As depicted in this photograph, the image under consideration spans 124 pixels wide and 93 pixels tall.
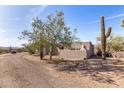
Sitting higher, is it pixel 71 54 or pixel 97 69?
pixel 71 54

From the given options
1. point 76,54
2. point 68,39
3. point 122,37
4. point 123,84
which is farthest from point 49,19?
point 122,37

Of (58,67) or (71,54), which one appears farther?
(71,54)

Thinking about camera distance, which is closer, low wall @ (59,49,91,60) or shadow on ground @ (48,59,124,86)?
shadow on ground @ (48,59,124,86)

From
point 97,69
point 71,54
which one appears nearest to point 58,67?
point 97,69

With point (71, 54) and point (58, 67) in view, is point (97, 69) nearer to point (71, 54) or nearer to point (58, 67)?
point (58, 67)

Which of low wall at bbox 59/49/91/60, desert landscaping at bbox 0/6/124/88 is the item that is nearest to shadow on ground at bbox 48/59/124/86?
desert landscaping at bbox 0/6/124/88

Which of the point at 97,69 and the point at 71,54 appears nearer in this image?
the point at 97,69

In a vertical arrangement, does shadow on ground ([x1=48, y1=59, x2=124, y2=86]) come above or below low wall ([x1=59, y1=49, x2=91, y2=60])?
below

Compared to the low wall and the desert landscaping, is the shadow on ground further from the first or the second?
the low wall

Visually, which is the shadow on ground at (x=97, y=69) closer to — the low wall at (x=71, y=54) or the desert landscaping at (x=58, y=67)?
the desert landscaping at (x=58, y=67)

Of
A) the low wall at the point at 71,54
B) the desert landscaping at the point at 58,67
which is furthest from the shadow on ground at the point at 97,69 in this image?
the low wall at the point at 71,54
